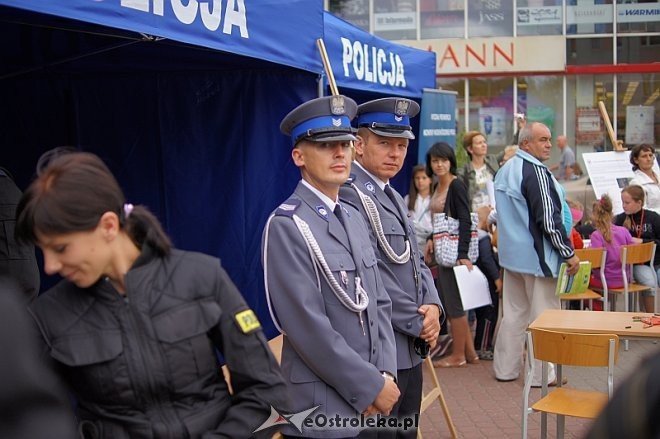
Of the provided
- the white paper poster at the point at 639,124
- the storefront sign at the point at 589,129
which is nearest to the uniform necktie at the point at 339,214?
the storefront sign at the point at 589,129

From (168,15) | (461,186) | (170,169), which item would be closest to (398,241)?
(168,15)

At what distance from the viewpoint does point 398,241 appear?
4.00 metres

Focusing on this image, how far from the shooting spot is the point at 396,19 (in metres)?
20.4

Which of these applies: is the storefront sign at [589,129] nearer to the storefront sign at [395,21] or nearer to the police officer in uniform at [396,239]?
the storefront sign at [395,21]

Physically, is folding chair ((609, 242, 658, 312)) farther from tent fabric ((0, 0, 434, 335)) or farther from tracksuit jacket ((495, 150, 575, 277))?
tent fabric ((0, 0, 434, 335))

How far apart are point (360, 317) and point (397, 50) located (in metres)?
5.42

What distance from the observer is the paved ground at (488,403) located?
5.82m

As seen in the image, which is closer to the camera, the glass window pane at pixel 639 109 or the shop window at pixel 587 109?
the glass window pane at pixel 639 109

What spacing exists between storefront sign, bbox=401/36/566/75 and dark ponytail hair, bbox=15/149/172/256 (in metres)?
18.1

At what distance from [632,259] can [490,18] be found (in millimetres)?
12911

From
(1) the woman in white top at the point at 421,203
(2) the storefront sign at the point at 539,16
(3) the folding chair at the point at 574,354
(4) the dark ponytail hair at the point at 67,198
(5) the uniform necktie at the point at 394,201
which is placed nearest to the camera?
(4) the dark ponytail hair at the point at 67,198

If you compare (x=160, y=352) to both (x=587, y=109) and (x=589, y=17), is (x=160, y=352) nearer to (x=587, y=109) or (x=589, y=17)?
(x=587, y=109)

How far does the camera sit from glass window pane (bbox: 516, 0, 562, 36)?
65.2 ft
